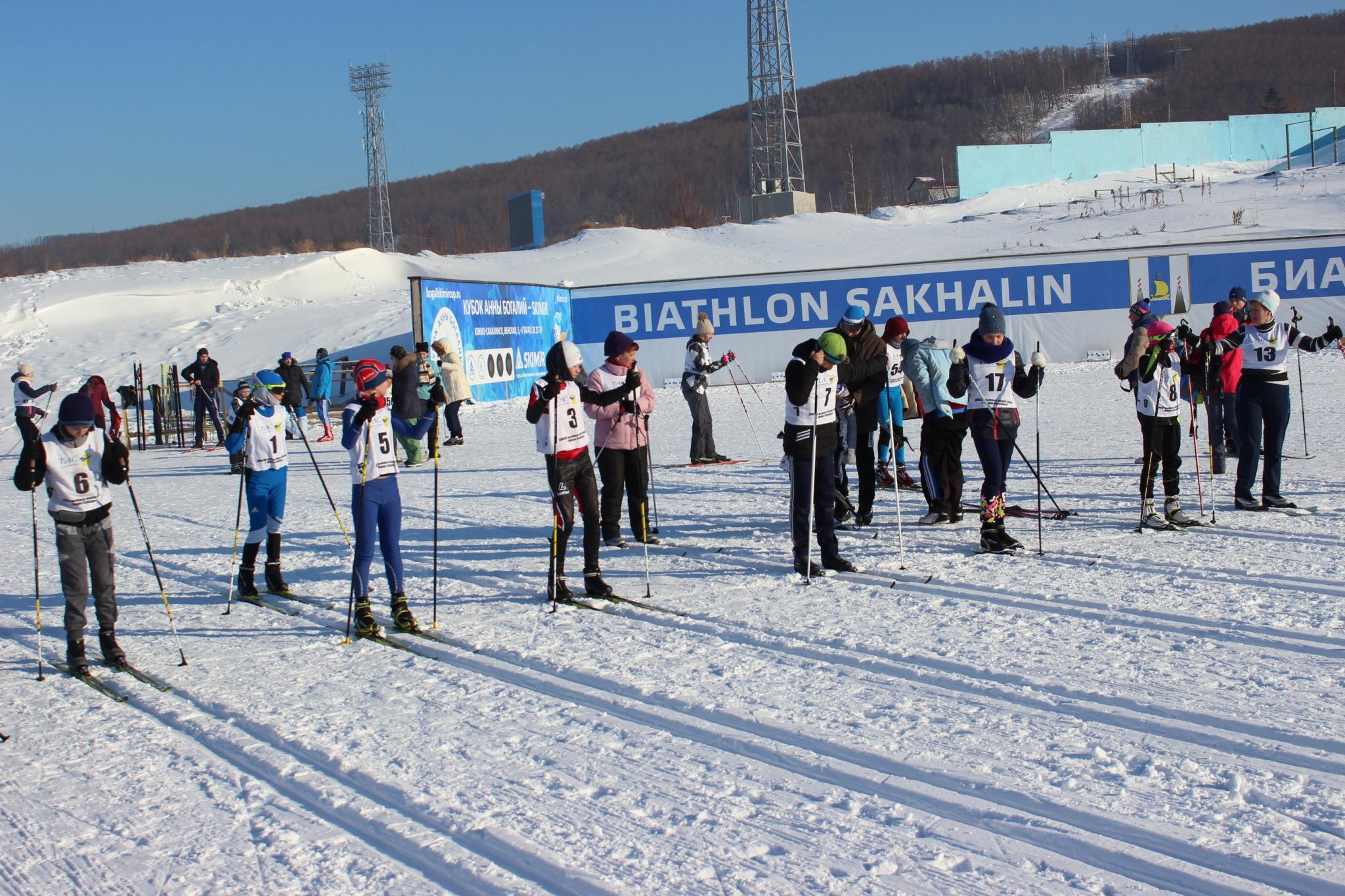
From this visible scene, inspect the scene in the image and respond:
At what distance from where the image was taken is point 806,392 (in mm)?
7480

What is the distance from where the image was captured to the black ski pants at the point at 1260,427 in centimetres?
886

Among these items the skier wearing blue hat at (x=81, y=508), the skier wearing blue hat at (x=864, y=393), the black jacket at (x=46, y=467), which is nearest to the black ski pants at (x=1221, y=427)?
the skier wearing blue hat at (x=864, y=393)

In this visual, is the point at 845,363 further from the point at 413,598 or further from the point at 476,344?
the point at 476,344

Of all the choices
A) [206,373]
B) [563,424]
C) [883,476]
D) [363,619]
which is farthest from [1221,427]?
[206,373]

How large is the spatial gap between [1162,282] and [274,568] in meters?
20.6

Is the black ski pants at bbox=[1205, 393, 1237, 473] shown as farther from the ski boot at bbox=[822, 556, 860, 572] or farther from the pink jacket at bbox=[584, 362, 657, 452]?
the pink jacket at bbox=[584, 362, 657, 452]

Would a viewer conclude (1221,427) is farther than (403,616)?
Yes

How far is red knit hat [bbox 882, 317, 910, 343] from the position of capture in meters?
9.20

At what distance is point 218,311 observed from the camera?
4028 centimetres

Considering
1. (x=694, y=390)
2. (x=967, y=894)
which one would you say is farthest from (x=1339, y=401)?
(x=967, y=894)

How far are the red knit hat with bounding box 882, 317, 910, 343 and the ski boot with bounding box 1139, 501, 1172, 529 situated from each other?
237cm

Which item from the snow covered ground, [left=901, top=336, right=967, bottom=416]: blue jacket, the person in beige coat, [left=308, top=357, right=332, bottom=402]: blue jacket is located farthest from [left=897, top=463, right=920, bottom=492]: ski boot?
[left=308, top=357, right=332, bottom=402]: blue jacket

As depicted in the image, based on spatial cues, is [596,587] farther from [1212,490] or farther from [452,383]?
[452,383]

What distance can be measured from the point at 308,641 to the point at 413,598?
42.5 inches
